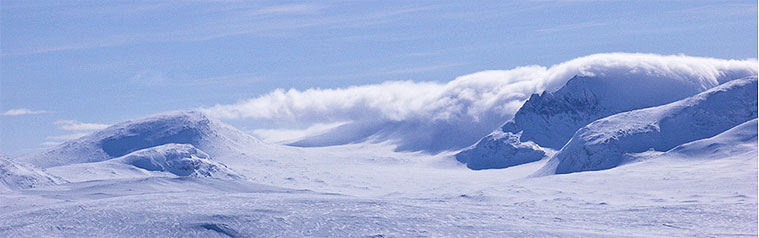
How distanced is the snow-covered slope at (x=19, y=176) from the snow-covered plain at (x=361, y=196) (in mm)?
200

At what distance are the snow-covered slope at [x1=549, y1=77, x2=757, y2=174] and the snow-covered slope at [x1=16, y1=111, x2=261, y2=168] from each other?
6107 centimetres

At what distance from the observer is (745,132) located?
364 feet

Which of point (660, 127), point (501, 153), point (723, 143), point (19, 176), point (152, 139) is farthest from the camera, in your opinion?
point (152, 139)

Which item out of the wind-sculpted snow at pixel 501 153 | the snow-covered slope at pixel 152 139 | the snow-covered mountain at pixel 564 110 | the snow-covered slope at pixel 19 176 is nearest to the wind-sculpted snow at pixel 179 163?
the snow-covered slope at pixel 152 139

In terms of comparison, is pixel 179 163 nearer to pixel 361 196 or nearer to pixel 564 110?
pixel 361 196

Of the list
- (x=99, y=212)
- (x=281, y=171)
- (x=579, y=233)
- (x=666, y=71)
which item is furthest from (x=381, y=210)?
(x=666, y=71)

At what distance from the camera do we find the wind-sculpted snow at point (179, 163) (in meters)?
126

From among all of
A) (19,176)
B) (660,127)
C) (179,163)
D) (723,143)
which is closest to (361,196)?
(19,176)

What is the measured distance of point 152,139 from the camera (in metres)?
169

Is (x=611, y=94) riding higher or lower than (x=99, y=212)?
higher

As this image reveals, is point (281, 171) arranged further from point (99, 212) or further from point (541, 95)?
point (99, 212)

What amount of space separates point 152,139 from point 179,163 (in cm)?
4201

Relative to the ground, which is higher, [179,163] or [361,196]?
[179,163]

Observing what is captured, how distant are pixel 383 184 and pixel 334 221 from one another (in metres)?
70.3
